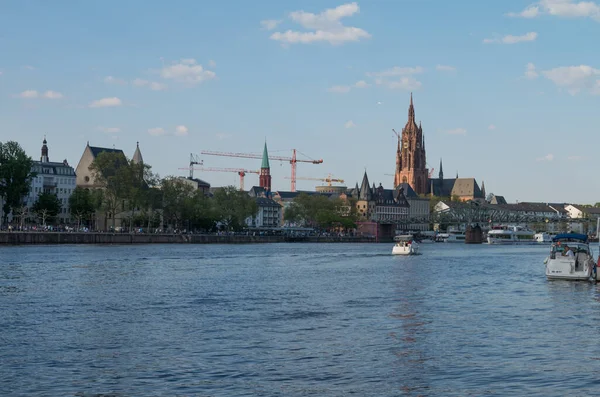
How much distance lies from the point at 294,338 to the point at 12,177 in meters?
129

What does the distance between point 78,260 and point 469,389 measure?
7143 centimetres

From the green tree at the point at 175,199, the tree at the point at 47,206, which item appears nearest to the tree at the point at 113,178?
the green tree at the point at 175,199

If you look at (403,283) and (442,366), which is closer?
(442,366)

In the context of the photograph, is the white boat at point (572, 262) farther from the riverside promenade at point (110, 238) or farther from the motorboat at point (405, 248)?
the riverside promenade at point (110, 238)

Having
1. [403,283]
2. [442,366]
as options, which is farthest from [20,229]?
[442,366]

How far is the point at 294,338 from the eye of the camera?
3519 centimetres

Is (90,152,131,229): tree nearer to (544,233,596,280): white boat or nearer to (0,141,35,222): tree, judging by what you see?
(0,141,35,222): tree

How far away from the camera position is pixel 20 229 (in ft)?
492

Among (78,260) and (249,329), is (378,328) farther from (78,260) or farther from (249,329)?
(78,260)

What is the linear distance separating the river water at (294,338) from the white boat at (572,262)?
1.64 meters

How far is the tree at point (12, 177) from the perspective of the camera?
153m

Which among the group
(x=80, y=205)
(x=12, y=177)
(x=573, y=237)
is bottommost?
(x=573, y=237)

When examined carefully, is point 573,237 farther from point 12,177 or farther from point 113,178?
point 113,178


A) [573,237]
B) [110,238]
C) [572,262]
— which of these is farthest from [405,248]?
[572,262]
